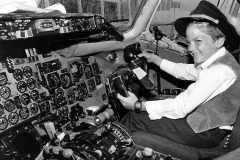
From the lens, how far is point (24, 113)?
2.03 meters

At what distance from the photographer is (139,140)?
1.75m

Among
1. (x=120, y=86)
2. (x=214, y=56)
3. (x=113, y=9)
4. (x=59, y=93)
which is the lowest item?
(x=59, y=93)

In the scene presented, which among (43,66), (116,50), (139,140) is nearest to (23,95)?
(43,66)

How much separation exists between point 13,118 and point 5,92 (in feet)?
0.72

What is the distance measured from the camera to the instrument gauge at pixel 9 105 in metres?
1.91

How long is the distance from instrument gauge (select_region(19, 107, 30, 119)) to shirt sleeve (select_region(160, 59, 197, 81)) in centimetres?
143

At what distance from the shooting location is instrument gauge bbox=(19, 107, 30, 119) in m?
2.00

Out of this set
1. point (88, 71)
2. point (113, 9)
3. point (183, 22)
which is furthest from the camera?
point (113, 9)

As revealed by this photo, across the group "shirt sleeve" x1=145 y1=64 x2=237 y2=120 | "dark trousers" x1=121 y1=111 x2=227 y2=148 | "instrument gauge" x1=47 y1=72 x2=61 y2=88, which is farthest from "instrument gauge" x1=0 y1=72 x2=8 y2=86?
"shirt sleeve" x1=145 y1=64 x2=237 y2=120

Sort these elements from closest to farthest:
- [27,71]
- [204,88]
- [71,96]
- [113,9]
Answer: [204,88] < [27,71] < [71,96] < [113,9]

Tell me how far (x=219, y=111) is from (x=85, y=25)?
1.24m

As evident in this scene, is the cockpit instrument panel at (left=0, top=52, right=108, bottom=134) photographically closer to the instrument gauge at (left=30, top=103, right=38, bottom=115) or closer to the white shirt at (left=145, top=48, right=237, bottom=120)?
the instrument gauge at (left=30, top=103, right=38, bottom=115)

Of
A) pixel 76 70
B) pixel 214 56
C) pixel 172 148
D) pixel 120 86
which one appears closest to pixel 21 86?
pixel 76 70

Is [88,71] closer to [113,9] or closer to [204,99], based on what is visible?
[113,9]
